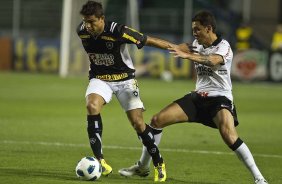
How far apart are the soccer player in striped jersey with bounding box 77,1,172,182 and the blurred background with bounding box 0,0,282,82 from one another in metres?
18.2

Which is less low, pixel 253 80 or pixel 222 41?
pixel 222 41

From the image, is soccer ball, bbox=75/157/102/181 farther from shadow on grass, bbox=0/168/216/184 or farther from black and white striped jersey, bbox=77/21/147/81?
black and white striped jersey, bbox=77/21/147/81

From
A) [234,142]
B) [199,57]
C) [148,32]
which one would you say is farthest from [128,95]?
[148,32]

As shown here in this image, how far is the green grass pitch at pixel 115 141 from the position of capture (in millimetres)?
10086

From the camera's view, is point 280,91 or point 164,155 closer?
point 164,155

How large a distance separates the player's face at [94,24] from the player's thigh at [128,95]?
0.71 m

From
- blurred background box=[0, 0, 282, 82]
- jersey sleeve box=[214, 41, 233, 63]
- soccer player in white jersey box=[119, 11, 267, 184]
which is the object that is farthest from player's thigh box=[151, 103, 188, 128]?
blurred background box=[0, 0, 282, 82]

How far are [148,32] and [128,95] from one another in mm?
22894

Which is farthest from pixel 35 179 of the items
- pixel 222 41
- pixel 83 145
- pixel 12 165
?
pixel 83 145

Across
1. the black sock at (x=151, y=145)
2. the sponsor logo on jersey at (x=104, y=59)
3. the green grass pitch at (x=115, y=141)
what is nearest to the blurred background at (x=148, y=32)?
the green grass pitch at (x=115, y=141)

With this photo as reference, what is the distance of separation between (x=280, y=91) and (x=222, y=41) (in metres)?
16.4

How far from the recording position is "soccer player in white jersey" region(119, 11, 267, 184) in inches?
372

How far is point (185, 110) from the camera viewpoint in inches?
382

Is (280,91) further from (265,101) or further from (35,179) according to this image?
(35,179)
